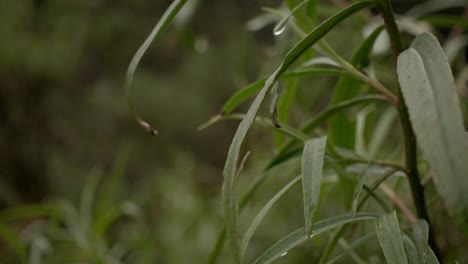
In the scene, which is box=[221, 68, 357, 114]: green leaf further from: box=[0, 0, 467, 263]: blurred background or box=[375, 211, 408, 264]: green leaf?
box=[0, 0, 467, 263]: blurred background

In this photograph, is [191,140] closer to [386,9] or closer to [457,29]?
[457,29]

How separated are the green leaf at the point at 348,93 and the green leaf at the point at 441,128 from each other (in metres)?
0.16

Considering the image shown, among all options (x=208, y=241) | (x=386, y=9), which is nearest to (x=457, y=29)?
(x=208, y=241)

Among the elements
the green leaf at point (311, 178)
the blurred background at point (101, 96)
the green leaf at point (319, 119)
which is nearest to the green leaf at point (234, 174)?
the green leaf at point (311, 178)

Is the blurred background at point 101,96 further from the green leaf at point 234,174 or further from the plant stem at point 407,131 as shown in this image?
the green leaf at point 234,174

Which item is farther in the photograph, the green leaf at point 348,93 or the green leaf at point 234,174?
the green leaf at point 348,93

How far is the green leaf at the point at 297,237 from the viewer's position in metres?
0.41

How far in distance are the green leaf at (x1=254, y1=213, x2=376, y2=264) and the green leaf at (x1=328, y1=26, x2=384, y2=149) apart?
0.40 feet

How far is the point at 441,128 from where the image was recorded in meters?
0.27

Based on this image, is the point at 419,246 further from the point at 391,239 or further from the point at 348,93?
the point at 348,93

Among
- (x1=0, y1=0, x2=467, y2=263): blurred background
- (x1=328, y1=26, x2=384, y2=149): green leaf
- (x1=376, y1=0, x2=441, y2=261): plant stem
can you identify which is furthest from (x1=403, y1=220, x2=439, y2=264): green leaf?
(x1=0, y1=0, x2=467, y2=263): blurred background

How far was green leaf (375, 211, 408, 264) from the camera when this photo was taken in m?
0.36

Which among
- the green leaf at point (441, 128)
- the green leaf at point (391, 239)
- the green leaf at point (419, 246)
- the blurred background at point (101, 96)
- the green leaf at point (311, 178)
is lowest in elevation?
the blurred background at point (101, 96)

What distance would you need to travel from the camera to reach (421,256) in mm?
397
